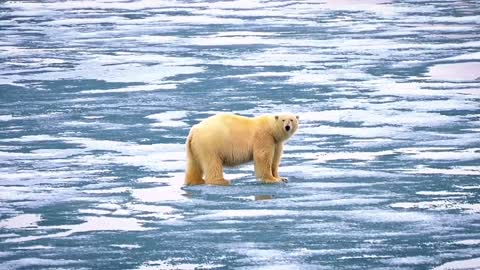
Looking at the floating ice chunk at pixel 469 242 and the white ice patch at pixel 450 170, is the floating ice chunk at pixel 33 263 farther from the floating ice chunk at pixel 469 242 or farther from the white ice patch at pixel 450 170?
the white ice patch at pixel 450 170

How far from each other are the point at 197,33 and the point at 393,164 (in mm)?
13793

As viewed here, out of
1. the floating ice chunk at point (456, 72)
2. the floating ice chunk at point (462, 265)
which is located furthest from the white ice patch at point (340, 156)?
the floating ice chunk at point (456, 72)

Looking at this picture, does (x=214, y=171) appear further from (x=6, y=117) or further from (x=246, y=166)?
(x=6, y=117)

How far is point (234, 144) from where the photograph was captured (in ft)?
31.8

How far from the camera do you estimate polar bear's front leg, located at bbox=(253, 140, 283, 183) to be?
9703mm

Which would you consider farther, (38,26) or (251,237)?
(38,26)

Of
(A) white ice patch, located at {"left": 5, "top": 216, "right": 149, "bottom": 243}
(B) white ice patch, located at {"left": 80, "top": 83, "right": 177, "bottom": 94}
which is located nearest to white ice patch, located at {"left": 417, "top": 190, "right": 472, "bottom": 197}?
(A) white ice patch, located at {"left": 5, "top": 216, "right": 149, "bottom": 243}

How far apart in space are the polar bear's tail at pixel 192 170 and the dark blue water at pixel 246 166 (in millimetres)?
182

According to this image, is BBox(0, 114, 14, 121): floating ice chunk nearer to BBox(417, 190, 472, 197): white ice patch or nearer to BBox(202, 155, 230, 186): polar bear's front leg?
BBox(202, 155, 230, 186): polar bear's front leg

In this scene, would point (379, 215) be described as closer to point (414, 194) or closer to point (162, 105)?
point (414, 194)

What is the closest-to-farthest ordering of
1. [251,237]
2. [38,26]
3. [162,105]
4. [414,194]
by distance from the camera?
[251,237] → [414,194] → [162,105] → [38,26]

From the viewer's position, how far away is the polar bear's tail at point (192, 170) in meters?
9.76

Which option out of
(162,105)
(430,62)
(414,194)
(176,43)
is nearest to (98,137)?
(162,105)

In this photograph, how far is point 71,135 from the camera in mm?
12836
